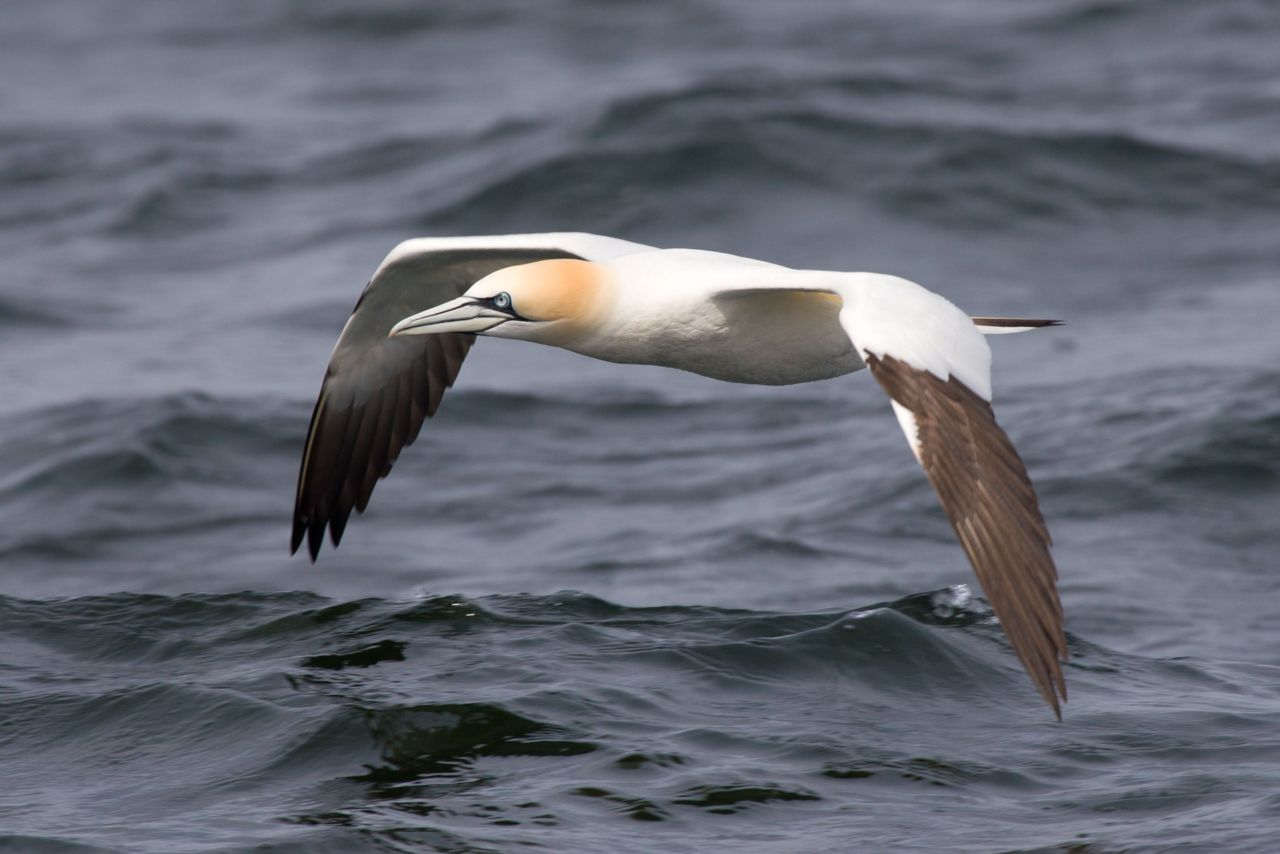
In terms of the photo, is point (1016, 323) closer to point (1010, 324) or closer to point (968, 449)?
point (1010, 324)

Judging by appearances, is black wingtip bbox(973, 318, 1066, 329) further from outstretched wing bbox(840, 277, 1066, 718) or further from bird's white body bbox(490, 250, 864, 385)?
outstretched wing bbox(840, 277, 1066, 718)

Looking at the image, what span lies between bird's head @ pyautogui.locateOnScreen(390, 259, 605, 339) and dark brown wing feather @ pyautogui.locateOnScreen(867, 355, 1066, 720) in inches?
51.5

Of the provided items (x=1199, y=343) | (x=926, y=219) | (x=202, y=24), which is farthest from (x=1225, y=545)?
(x=202, y=24)

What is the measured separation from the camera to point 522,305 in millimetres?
6461

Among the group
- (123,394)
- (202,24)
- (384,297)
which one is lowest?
(123,394)

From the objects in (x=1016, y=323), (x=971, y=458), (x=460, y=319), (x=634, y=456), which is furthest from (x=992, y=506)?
(x=634, y=456)

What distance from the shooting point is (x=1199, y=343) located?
11.6 m

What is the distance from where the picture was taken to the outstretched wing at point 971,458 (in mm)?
5246

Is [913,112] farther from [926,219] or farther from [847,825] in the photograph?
[847,825]

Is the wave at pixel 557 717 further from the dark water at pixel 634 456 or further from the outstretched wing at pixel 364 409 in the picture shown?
the outstretched wing at pixel 364 409

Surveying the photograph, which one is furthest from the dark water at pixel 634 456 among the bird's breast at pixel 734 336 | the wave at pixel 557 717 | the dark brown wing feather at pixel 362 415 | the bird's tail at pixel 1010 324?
the bird's tail at pixel 1010 324

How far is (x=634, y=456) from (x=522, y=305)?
4.47 metres

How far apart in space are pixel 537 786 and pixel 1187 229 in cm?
941

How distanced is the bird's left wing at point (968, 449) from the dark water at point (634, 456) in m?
0.66
